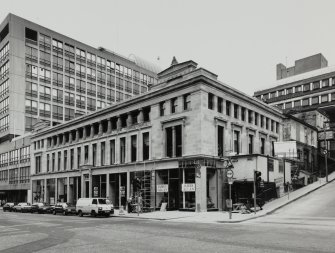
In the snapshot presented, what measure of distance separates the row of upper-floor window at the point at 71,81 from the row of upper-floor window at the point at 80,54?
7.07ft

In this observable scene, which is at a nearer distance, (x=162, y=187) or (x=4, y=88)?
(x=162, y=187)

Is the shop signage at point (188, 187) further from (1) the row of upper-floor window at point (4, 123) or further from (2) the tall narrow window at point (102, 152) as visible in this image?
(1) the row of upper-floor window at point (4, 123)

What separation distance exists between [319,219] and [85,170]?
120 ft

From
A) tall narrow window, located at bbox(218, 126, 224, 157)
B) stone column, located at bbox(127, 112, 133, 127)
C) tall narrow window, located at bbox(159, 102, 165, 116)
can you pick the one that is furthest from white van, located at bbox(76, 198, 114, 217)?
tall narrow window, located at bbox(218, 126, 224, 157)

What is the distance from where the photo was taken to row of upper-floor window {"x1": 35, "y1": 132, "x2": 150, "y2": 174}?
45.3 m

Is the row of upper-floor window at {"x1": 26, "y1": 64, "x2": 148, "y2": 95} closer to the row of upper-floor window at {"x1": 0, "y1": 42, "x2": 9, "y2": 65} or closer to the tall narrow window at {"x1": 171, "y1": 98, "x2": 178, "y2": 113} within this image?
the row of upper-floor window at {"x1": 0, "y1": 42, "x2": 9, "y2": 65}

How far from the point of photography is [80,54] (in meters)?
87.4

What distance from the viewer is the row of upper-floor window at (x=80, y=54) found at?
79375mm

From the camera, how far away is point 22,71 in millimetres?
76750

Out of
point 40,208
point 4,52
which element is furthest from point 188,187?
point 4,52

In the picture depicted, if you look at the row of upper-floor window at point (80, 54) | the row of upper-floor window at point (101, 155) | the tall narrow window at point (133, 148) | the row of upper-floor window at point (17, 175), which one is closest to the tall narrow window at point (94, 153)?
the row of upper-floor window at point (101, 155)

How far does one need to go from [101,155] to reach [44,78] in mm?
34697

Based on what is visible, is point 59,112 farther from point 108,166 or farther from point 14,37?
point 108,166

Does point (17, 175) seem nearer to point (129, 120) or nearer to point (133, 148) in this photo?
point (129, 120)
